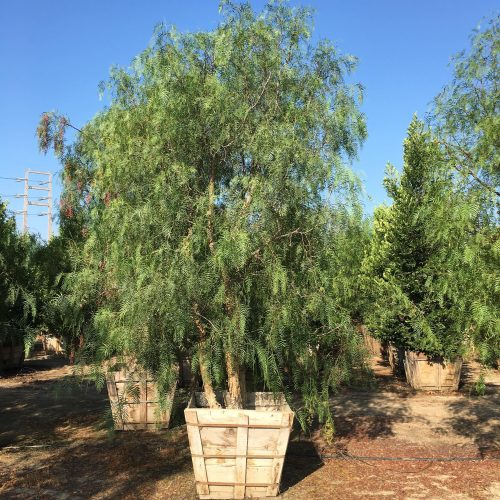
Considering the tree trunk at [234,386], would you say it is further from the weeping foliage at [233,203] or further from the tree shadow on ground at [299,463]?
the tree shadow on ground at [299,463]

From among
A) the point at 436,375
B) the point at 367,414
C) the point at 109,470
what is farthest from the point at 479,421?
the point at 109,470

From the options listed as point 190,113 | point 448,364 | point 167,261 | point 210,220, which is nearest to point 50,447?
point 167,261

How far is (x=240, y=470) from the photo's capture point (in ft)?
16.1

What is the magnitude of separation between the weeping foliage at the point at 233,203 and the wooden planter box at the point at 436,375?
6.13 m

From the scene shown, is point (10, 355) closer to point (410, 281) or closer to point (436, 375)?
point (410, 281)

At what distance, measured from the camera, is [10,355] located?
573 inches

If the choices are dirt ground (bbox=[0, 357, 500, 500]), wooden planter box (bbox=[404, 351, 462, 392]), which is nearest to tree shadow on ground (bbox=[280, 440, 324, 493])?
dirt ground (bbox=[0, 357, 500, 500])

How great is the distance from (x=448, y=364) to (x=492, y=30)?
8.18 m

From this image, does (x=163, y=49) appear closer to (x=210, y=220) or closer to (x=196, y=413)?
(x=210, y=220)

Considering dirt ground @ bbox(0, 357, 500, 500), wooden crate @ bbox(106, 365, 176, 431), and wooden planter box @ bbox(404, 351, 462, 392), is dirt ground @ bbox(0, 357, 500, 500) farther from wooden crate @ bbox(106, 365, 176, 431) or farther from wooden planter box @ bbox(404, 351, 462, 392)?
wooden planter box @ bbox(404, 351, 462, 392)

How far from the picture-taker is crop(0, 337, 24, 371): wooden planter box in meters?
14.3

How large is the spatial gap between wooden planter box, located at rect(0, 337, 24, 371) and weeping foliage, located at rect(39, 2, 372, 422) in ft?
33.3

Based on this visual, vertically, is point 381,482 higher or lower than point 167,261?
lower

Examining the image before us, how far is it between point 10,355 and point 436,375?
37.5ft
